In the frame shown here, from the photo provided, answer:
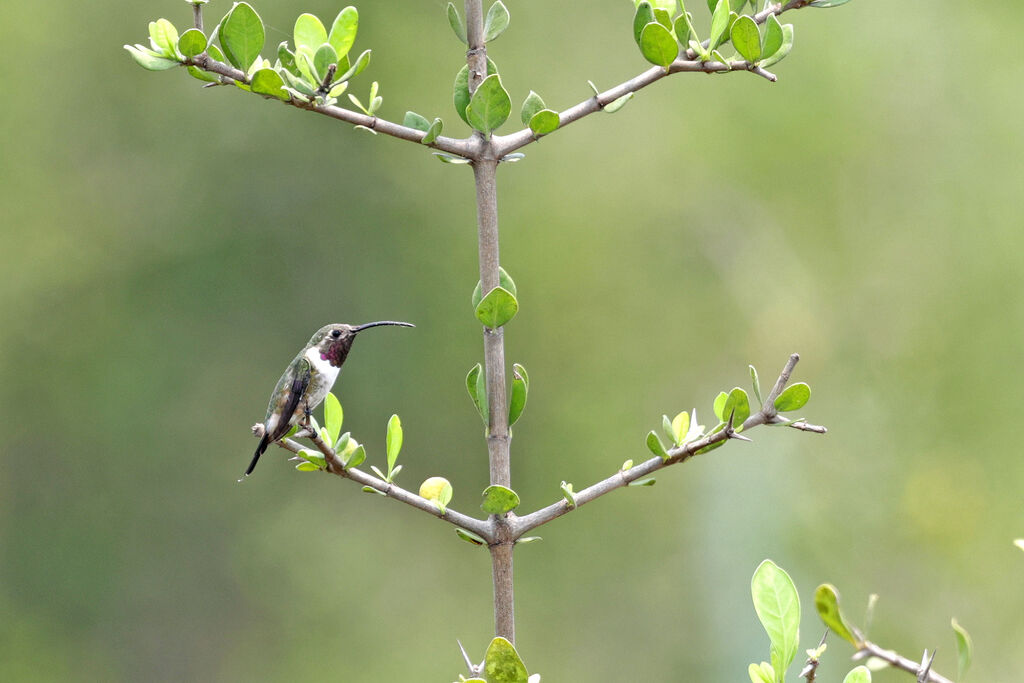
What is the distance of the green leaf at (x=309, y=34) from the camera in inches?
34.7

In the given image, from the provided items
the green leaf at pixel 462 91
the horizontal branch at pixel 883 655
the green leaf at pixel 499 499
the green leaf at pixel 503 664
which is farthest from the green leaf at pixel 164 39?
the horizontal branch at pixel 883 655

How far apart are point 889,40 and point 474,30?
271cm

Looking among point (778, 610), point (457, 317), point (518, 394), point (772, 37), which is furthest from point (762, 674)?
point (457, 317)

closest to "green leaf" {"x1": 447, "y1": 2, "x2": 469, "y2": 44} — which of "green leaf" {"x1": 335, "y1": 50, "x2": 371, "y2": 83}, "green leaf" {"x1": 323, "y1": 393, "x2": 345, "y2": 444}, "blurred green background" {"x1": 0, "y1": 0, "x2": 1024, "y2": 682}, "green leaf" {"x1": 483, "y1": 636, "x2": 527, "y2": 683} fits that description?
"green leaf" {"x1": 335, "y1": 50, "x2": 371, "y2": 83}

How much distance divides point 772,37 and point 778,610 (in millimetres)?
476

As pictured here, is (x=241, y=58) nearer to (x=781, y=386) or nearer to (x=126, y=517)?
(x=781, y=386)

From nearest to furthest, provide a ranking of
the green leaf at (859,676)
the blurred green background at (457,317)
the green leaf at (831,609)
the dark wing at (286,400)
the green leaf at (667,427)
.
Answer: the green leaf at (831,609), the green leaf at (859,676), the green leaf at (667,427), the dark wing at (286,400), the blurred green background at (457,317)

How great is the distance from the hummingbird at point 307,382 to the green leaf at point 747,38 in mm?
401

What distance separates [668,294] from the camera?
11.3 ft

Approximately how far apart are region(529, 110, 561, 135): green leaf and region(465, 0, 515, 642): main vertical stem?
0.06 meters

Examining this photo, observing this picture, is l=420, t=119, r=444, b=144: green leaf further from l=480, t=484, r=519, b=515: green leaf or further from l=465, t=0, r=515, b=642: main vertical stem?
l=480, t=484, r=519, b=515: green leaf

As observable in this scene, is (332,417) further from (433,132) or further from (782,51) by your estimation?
(782,51)

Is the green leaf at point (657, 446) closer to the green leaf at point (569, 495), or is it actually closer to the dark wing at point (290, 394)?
the green leaf at point (569, 495)

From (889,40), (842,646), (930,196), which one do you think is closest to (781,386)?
(842,646)
